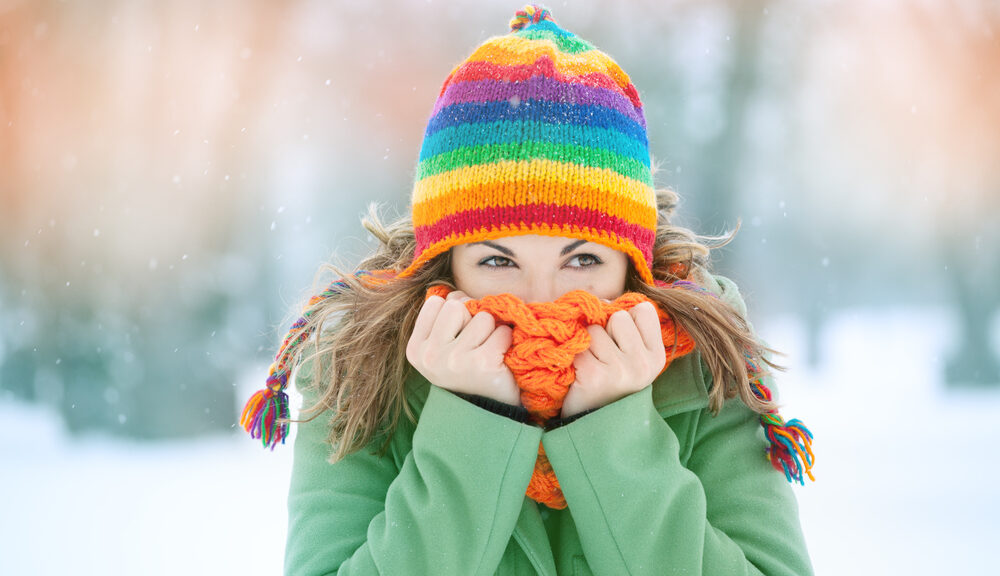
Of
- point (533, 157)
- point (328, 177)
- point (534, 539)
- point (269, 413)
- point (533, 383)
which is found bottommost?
point (534, 539)

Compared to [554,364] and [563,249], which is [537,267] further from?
[554,364]

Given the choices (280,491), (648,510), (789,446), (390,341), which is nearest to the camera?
(648,510)

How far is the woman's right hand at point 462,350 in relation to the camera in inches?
42.3

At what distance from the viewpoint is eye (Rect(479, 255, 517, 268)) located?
1.20 m

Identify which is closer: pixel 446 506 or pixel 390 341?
pixel 446 506

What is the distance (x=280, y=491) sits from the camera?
285cm

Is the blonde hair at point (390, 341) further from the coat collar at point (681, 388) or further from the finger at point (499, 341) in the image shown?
the finger at point (499, 341)

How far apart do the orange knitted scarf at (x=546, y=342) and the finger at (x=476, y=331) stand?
0.02m

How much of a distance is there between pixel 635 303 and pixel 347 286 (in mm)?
548

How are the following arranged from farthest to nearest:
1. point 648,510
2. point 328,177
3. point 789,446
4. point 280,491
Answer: point 328,177, point 280,491, point 789,446, point 648,510

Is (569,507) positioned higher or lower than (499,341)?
lower

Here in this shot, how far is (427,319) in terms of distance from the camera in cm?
112

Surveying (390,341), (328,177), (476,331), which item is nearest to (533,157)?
(476,331)

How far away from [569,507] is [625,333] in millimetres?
267
